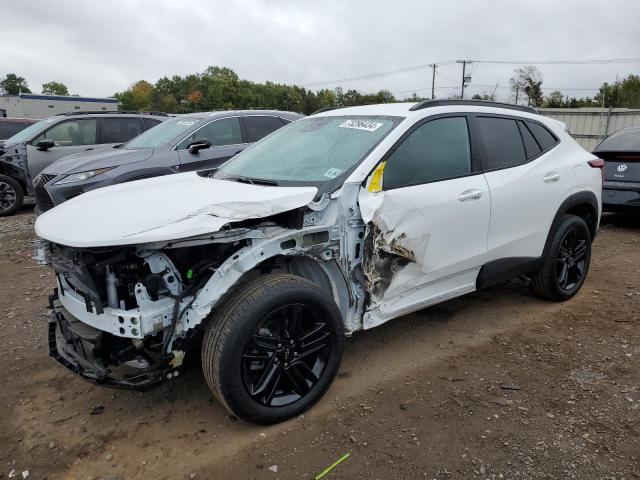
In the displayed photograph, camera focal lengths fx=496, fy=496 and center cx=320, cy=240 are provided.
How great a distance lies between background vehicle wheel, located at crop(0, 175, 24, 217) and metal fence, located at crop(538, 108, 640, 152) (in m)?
14.9

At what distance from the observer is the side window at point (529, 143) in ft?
13.5

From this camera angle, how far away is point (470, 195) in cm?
350

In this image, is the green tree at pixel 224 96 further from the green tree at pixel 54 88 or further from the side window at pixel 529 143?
the side window at pixel 529 143

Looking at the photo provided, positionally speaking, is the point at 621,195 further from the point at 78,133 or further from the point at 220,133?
the point at 78,133

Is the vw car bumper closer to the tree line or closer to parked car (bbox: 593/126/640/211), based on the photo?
parked car (bbox: 593/126/640/211)

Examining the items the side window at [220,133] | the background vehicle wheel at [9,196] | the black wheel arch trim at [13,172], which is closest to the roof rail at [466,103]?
the side window at [220,133]

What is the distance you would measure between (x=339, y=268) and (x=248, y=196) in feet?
2.31

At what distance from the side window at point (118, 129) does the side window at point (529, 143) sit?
7.37m

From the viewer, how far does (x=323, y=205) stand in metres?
2.89

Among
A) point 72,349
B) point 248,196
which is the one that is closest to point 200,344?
point 72,349

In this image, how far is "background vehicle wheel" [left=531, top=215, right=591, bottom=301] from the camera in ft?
14.2

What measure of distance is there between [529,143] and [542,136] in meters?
0.24

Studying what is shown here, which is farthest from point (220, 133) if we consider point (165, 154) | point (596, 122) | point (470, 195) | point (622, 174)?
point (596, 122)

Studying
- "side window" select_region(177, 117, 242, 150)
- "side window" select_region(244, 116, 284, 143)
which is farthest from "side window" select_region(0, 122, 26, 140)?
"side window" select_region(244, 116, 284, 143)
